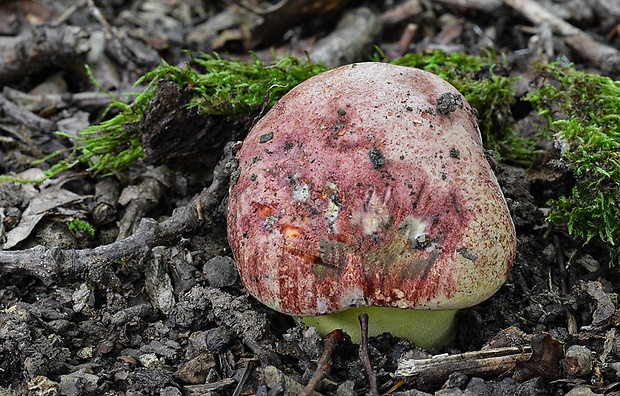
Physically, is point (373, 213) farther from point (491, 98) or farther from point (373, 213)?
point (491, 98)

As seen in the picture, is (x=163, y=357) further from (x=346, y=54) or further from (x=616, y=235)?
(x=346, y=54)

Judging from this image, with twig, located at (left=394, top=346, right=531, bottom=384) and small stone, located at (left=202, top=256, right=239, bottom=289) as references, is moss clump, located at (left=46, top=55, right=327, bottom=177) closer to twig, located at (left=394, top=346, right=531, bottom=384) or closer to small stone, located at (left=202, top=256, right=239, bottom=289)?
small stone, located at (left=202, top=256, right=239, bottom=289)

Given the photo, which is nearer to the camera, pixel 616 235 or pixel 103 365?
pixel 103 365

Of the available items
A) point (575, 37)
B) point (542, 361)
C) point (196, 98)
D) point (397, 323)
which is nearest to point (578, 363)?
point (542, 361)

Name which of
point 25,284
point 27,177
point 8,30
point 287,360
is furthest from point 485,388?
point 8,30

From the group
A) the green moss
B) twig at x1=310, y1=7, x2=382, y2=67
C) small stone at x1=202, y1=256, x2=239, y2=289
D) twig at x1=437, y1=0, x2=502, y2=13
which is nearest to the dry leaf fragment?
small stone at x1=202, y1=256, x2=239, y2=289

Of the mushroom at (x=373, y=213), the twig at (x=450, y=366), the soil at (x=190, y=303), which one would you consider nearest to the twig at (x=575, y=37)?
the soil at (x=190, y=303)

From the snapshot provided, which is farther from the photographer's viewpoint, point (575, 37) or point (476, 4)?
point (476, 4)
